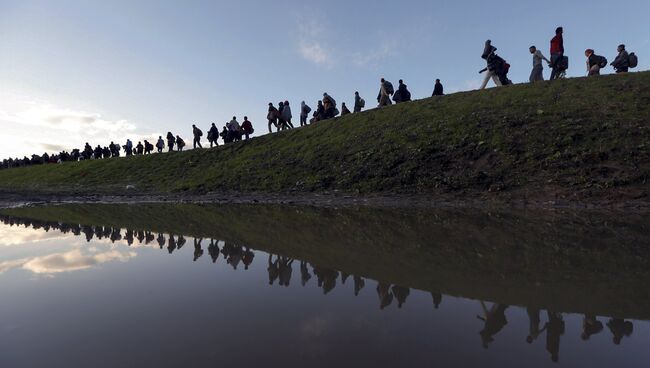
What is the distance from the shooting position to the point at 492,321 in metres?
4.18

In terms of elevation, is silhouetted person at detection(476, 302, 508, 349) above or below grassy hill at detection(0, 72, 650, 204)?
below

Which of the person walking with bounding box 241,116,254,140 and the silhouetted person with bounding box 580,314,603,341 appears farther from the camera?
the person walking with bounding box 241,116,254,140

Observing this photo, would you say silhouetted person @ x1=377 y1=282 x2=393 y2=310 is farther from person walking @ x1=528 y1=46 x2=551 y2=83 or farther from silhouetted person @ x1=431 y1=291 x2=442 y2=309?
person walking @ x1=528 y1=46 x2=551 y2=83

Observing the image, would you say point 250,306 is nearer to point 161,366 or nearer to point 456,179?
point 161,366

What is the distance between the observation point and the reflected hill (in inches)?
201

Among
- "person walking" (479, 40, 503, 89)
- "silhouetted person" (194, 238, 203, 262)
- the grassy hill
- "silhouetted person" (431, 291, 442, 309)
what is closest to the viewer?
"silhouetted person" (431, 291, 442, 309)

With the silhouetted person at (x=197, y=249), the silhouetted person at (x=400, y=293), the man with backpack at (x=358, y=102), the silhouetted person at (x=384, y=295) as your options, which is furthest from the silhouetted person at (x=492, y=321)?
the man with backpack at (x=358, y=102)

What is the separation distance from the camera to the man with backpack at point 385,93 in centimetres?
2952

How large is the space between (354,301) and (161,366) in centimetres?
231

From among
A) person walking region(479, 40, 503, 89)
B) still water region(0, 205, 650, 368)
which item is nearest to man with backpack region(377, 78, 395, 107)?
person walking region(479, 40, 503, 89)

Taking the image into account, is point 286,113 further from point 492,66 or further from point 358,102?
point 492,66

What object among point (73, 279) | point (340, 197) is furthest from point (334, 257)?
point (340, 197)

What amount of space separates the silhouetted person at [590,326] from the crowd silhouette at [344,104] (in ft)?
72.9

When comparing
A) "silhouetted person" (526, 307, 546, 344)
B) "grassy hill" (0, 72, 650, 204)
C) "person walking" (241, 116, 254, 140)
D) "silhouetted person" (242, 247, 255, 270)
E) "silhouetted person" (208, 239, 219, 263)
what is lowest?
"silhouetted person" (526, 307, 546, 344)
